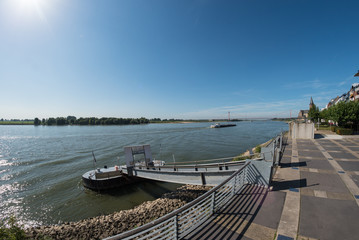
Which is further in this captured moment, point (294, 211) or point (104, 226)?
point (104, 226)

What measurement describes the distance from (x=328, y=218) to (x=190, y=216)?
4.11m

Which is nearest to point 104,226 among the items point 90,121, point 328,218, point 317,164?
point 328,218

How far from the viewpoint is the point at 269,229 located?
3785 millimetres

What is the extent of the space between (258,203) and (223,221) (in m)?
1.71

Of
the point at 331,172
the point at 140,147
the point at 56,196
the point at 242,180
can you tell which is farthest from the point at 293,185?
the point at 56,196

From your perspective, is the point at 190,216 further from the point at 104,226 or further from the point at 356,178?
the point at 356,178

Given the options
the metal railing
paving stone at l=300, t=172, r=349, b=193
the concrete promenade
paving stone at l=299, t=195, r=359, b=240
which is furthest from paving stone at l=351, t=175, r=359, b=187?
the metal railing

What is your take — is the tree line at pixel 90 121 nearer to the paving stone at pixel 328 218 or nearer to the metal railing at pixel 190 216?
the metal railing at pixel 190 216

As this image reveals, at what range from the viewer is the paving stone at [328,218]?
3.61 meters

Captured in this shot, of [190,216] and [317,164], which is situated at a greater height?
[190,216]

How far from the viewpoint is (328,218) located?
13.6ft

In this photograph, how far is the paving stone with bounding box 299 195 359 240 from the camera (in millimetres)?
3607

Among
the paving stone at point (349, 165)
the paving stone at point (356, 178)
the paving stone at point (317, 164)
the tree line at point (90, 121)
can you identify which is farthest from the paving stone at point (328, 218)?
the tree line at point (90, 121)

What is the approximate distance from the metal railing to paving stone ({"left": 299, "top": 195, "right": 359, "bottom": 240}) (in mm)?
2032
